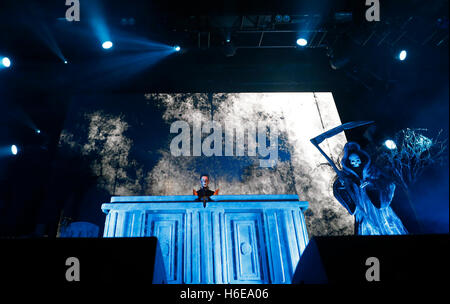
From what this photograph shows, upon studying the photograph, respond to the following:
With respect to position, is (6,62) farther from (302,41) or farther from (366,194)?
(366,194)

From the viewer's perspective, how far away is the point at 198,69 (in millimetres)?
5957

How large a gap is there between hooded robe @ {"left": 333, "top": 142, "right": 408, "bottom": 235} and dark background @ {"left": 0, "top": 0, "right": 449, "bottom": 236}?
4.82 ft

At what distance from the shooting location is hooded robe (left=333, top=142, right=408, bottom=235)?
3.44m

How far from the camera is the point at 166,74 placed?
231 inches

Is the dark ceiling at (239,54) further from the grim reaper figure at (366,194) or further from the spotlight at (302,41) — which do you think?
the grim reaper figure at (366,194)

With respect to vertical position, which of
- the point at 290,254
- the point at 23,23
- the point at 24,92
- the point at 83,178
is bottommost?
the point at 290,254

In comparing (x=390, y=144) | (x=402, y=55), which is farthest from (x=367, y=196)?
(x=402, y=55)

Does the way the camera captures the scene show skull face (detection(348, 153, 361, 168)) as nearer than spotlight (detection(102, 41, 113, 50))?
Yes

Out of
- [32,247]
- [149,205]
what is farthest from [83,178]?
[32,247]

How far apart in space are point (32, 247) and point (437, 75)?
626 centimetres

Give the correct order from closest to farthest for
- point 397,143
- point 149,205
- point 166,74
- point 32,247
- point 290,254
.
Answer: point 32,247
point 290,254
point 149,205
point 397,143
point 166,74

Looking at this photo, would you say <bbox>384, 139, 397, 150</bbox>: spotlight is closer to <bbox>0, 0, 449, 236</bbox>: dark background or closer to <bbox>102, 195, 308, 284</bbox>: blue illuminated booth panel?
<bbox>0, 0, 449, 236</bbox>: dark background

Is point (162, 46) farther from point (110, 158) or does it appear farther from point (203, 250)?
point (203, 250)

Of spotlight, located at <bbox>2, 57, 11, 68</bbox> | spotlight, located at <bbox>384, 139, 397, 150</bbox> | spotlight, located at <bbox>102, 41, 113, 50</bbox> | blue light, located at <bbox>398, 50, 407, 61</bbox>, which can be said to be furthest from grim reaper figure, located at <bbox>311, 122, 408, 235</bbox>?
spotlight, located at <bbox>2, 57, 11, 68</bbox>
